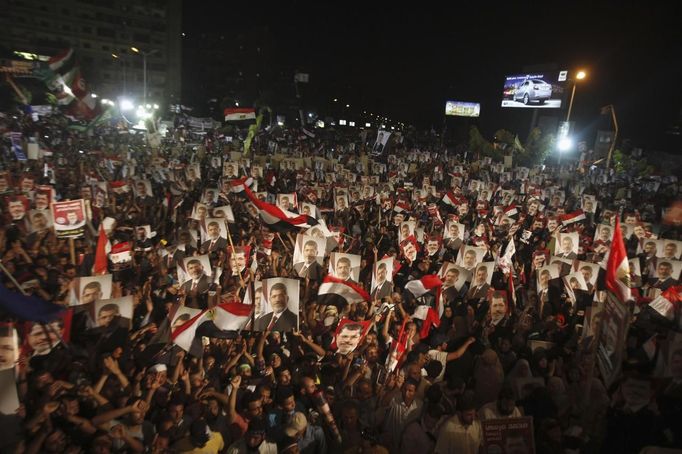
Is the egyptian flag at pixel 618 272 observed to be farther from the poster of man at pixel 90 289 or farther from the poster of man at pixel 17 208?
the poster of man at pixel 17 208

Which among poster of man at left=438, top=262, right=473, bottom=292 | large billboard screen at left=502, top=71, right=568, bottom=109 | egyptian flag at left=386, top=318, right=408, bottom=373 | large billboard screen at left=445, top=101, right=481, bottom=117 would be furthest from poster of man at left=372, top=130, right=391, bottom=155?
large billboard screen at left=445, top=101, right=481, bottom=117

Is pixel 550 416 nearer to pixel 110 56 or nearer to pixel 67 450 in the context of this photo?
pixel 67 450

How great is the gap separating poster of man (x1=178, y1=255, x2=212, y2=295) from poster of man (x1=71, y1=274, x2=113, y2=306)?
130 centimetres

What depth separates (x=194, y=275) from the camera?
747 centimetres

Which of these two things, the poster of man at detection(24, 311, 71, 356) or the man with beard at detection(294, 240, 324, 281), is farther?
the man with beard at detection(294, 240, 324, 281)

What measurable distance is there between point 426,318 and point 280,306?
210cm

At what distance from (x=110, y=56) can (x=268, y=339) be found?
82780 millimetres

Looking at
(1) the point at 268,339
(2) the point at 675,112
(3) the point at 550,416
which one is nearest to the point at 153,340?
(1) the point at 268,339

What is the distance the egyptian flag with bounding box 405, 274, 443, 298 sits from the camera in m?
7.52

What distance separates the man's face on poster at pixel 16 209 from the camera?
911 cm

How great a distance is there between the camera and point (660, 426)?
4832 mm

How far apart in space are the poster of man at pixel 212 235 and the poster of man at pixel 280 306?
137 inches

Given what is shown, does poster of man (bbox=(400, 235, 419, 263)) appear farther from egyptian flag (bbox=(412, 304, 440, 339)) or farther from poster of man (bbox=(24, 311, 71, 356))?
poster of man (bbox=(24, 311, 71, 356))

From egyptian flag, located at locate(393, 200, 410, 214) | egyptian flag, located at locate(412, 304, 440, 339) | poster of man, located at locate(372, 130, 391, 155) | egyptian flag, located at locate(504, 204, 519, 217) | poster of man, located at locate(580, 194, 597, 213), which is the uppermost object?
poster of man, located at locate(372, 130, 391, 155)
